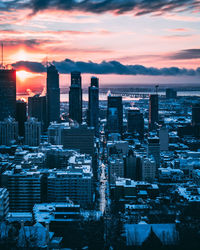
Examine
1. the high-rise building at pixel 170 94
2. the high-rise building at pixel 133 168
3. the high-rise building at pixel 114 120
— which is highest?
the high-rise building at pixel 170 94

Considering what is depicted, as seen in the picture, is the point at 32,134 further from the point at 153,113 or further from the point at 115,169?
the point at 153,113

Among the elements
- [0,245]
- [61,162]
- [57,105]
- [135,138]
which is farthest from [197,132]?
[0,245]

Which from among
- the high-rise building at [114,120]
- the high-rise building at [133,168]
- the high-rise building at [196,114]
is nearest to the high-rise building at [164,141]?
the high-rise building at [114,120]

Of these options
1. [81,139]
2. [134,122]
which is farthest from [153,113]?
[81,139]

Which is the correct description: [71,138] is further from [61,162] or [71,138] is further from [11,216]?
[11,216]

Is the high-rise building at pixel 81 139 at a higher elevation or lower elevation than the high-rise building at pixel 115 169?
higher

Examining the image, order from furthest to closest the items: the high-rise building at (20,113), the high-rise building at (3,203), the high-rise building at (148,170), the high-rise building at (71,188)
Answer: the high-rise building at (20,113)
the high-rise building at (148,170)
the high-rise building at (71,188)
the high-rise building at (3,203)

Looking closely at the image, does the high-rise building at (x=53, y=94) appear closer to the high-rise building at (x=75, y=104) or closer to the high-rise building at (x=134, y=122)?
the high-rise building at (x=75, y=104)
